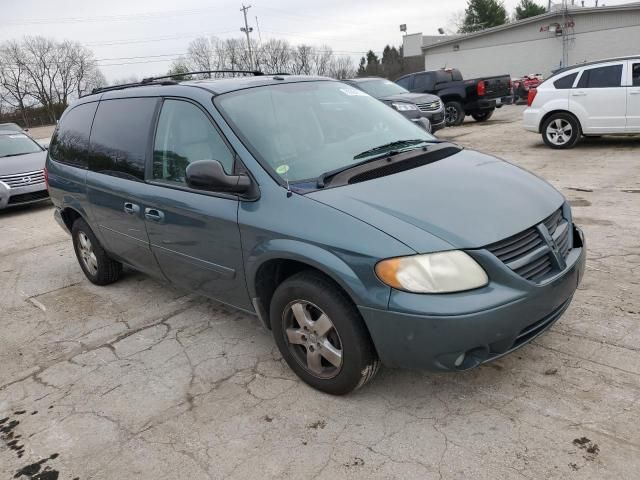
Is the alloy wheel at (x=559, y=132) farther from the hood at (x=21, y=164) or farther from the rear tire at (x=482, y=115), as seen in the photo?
the hood at (x=21, y=164)

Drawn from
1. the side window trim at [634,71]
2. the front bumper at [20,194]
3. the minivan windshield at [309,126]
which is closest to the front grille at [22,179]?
the front bumper at [20,194]

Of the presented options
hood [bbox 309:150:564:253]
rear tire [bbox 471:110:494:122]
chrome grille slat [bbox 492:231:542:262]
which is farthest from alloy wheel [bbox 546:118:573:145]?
chrome grille slat [bbox 492:231:542:262]

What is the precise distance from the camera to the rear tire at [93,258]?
4.88 metres

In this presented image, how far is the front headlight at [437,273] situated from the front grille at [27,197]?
29.8 ft

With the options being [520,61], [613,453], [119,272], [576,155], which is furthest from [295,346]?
[520,61]

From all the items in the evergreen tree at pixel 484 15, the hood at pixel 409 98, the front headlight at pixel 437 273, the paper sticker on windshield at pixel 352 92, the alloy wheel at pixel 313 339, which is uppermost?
the evergreen tree at pixel 484 15

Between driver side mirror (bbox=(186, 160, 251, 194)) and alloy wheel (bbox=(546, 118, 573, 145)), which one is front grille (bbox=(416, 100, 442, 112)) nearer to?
alloy wheel (bbox=(546, 118, 573, 145))

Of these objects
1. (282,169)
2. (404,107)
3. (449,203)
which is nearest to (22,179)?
(404,107)

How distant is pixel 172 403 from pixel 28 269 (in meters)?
4.02

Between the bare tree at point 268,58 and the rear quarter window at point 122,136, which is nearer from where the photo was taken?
the rear quarter window at point 122,136

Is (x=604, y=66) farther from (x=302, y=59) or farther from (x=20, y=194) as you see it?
(x=302, y=59)

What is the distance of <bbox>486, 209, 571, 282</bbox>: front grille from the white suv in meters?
7.90

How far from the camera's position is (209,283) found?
11.4 ft

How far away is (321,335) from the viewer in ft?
9.16
